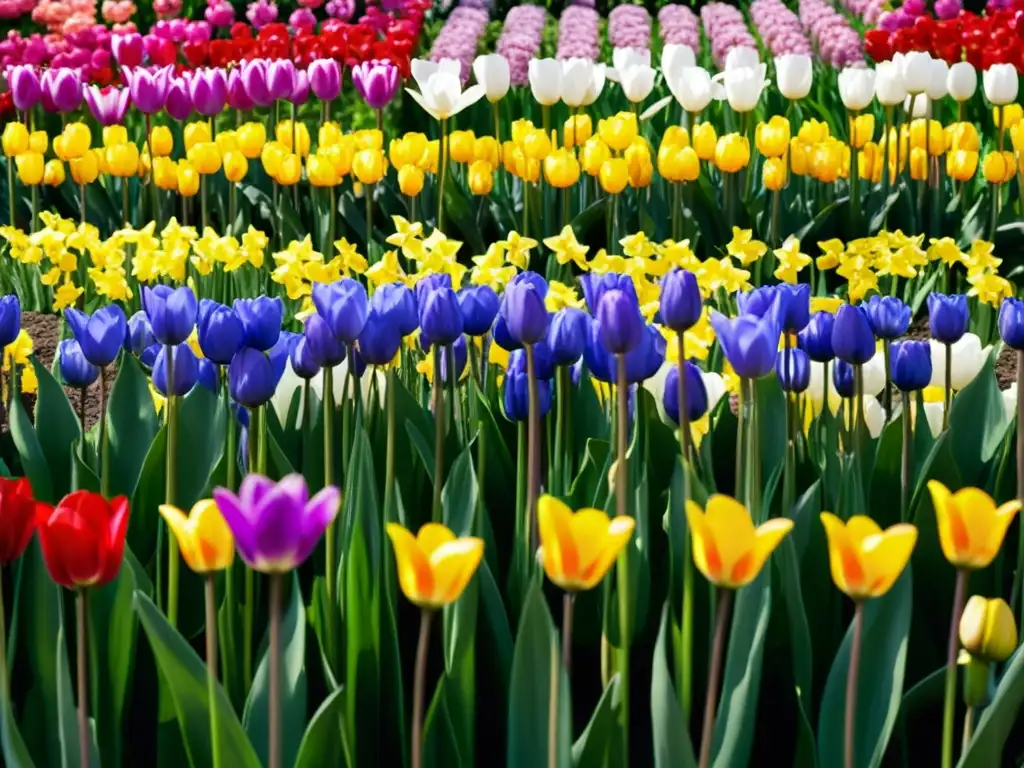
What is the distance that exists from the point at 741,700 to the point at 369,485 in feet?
1.68

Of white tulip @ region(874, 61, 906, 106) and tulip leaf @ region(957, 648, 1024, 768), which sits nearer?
tulip leaf @ region(957, 648, 1024, 768)

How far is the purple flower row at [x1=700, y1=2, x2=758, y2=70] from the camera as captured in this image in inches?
391

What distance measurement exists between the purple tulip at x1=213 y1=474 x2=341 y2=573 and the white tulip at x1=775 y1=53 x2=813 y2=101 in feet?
13.7

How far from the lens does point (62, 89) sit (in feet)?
18.3

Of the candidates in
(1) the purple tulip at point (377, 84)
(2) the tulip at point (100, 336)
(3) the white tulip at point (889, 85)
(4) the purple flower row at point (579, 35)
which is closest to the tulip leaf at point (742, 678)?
(2) the tulip at point (100, 336)

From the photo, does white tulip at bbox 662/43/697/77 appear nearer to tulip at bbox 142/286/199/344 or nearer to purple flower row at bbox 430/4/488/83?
tulip at bbox 142/286/199/344

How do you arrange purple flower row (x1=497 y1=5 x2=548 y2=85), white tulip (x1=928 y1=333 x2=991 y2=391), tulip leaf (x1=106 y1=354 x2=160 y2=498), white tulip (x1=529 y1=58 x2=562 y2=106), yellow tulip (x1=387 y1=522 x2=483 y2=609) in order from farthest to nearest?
purple flower row (x1=497 y1=5 x2=548 y2=85) → white tulip (x1=529 y1=58 x2=562 y2=106) → white tulip (x1=928 y1=333 x2=991 y2=391) → tulip leaf (x1=106 y1=354 x2=160 y2=498) → yellow tulip (x1=387 y1=522 x2=483 y2=609)

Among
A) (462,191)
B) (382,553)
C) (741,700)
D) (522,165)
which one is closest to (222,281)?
(522,165)

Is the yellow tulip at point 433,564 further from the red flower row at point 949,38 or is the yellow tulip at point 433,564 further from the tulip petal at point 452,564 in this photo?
the red flower row at point 949,38

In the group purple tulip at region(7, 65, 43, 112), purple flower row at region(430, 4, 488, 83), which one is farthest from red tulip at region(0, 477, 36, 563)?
purple flower row at region(430, 4, 488, 83)

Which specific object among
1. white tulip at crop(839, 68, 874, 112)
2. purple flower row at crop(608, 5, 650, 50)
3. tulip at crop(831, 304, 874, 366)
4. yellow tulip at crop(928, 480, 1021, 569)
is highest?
yellow tulip at crop(928, 480, 1021, 569)

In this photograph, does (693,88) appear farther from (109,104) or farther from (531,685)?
(531,685)

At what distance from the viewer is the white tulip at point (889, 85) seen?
488 cm

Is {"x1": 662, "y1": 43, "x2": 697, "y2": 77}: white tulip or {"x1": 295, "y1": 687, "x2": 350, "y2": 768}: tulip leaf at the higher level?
{"x1": 662, "y1": 43, "x2": 697, "y2": 77}: white tulip
